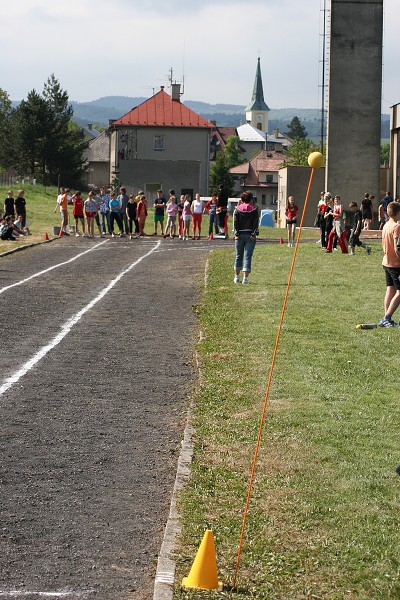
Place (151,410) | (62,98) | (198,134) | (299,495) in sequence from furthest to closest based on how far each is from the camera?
(62,98)
(198,134)
(151,410)
(299,495)

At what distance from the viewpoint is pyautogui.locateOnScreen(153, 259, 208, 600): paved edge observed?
19.0 feet

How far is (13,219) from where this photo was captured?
36594mm

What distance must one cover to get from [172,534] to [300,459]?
1.99 meters

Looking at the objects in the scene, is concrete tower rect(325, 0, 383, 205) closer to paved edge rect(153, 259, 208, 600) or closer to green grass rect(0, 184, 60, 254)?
green grass rect(0, 184, 60, 254)

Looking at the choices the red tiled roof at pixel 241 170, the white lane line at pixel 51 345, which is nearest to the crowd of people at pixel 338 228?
the white lane line at pixel 51 345

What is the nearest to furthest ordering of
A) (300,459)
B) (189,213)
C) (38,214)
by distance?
(300,459), (189,213), (38,214)

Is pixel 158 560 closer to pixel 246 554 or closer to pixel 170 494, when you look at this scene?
pixel 246 554

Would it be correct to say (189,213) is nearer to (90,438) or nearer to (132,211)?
(132,211)

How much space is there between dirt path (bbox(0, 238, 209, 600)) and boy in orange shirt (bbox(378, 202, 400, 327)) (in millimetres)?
2949

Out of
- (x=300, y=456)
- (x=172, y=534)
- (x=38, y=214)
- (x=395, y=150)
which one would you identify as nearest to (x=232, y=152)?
(x=395, y=150)

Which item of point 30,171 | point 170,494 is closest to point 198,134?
point 30,171

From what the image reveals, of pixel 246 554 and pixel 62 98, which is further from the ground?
pixel 62 98

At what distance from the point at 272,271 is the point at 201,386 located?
44.5 feet

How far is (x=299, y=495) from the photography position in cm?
750
